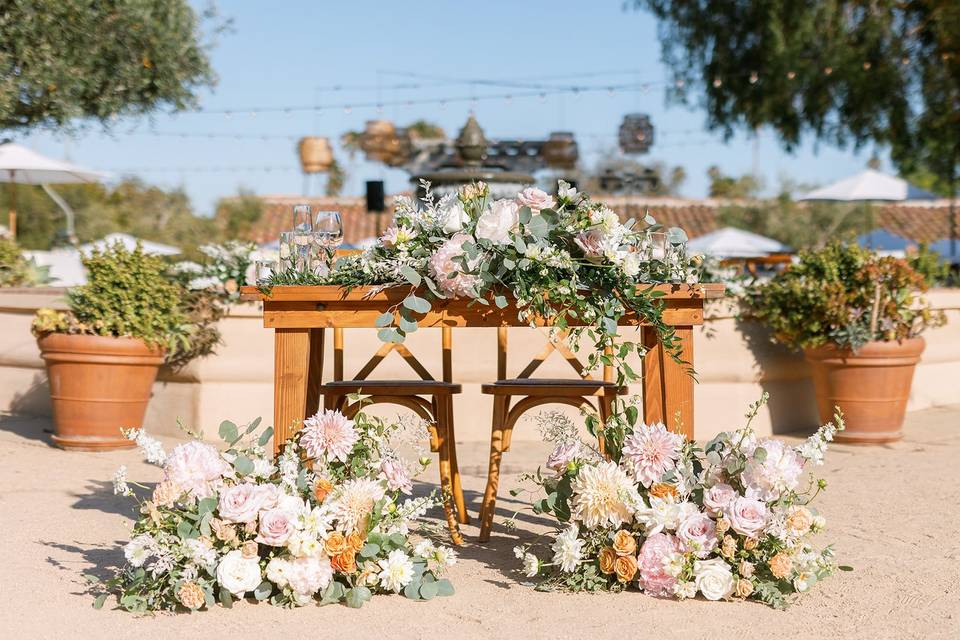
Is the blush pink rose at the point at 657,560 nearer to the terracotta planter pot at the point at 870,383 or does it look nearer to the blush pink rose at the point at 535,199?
the blush pink rose at the point at 535,199

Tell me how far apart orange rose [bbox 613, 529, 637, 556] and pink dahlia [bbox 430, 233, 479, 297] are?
844 millimetres

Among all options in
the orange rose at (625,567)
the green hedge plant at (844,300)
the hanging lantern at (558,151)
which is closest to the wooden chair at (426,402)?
the orange rose at (625,567)

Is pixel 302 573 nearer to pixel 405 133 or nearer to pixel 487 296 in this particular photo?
pixel 487 296

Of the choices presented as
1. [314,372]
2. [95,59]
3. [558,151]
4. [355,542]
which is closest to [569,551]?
[355,542]

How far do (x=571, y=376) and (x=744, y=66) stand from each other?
934cm

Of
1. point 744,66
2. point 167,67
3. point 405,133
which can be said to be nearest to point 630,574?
point 167,67

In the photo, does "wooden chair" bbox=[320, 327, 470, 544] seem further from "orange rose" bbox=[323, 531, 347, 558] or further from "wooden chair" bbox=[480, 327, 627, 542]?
"orange rose" bbox=[323, 531, 347, 558]

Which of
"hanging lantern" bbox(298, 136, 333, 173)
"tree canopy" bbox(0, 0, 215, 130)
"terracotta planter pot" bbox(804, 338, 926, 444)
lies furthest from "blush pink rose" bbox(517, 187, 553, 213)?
"hanging lantern" bbox(298, 136, 333, 173)

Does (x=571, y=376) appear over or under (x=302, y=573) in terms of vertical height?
over

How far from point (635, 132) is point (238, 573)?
665 inches

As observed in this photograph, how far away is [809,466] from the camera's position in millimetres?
5234

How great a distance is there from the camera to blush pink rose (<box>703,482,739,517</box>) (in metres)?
3.18

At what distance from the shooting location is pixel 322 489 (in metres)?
3.19

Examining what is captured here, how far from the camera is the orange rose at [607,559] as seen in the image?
327cm
